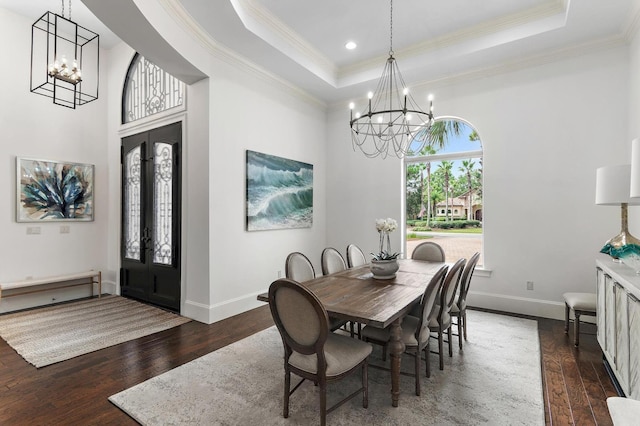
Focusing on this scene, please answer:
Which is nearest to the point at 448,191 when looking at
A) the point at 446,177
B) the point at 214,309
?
the point at 446,177

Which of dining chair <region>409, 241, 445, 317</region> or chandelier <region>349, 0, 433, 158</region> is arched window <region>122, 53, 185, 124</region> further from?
dining chair <region>409, 241, 445, 317</region>

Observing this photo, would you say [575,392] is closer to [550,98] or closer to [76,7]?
[550,98]

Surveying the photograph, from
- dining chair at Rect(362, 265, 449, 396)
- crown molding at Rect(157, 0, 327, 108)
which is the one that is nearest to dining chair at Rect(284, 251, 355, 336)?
dining chair at Rect(362, 265, 449, 396)

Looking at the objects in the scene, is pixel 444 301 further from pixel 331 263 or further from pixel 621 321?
pixel 331 263

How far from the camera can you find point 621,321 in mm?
2221

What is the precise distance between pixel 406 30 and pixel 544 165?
8.17 feet

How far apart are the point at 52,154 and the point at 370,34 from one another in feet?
16.2

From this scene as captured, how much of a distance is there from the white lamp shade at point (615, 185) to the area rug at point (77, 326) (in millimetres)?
4463

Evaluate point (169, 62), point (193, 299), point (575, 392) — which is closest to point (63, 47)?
point (169, 62)

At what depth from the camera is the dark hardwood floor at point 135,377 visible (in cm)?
214

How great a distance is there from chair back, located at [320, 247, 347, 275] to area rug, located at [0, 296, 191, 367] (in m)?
1.90

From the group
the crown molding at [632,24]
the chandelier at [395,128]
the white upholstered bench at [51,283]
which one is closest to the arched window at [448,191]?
the chandelier at [395,128]

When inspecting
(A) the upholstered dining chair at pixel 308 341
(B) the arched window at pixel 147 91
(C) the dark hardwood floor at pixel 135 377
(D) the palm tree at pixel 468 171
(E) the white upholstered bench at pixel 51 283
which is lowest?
(C) the dark hardwood floor at pixel 135 377

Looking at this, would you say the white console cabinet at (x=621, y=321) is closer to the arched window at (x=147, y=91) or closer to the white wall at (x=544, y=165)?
the white wall at (x=544, y=165)
